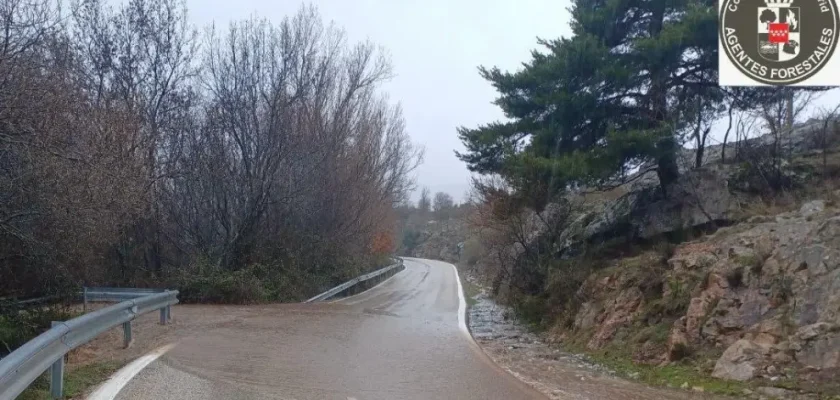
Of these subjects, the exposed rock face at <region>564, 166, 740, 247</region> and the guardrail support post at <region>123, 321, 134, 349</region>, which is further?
the exposed rock face at <region>564, 166, 740, 247</region>

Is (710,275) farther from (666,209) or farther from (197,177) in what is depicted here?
(197,177)

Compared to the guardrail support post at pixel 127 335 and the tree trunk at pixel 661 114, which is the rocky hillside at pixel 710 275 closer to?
the tree trunk at pixel 661 114

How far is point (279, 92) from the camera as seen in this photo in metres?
25.5

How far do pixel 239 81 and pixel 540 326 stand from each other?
1553 cm

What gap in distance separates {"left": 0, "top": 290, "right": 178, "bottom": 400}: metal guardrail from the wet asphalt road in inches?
Answer: 31.4

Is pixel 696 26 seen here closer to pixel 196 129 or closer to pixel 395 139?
pixel 196 129

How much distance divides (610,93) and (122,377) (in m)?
13.2

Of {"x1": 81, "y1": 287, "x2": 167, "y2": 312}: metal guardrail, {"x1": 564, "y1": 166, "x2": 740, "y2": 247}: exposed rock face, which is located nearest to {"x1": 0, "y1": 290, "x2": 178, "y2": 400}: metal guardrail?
{"x1": 81, "y1": 287, "x2": 167, "y2": 312}: metal guardrail

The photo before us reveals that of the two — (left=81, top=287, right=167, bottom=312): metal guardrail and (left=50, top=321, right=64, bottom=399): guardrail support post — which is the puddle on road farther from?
(left=81, top=287, right=167, bottom=312): metal guardrail

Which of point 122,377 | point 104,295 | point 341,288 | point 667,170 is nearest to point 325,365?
point 122,377

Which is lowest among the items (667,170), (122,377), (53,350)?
(122,377)

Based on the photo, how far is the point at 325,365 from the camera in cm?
959

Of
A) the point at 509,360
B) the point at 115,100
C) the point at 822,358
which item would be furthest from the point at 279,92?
the point at 822,358

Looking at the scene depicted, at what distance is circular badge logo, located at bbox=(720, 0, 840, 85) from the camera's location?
11.1 metres
